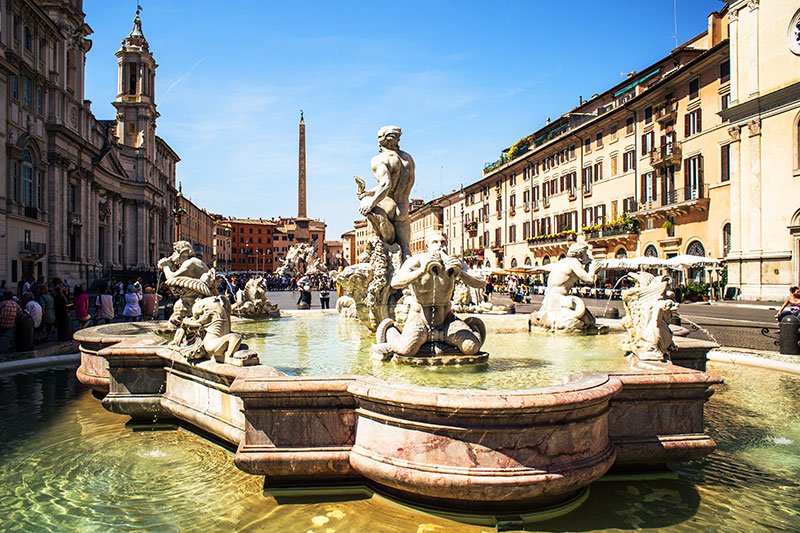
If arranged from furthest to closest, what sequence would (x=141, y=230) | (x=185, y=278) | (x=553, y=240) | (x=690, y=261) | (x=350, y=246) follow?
(x=350, y=246) < (x=141, y=230) < (x=553, y=240) < (x=690, y=261) < (x=185, y=278)

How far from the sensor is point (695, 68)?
103 feet

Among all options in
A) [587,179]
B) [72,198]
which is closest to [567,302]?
[587,179]

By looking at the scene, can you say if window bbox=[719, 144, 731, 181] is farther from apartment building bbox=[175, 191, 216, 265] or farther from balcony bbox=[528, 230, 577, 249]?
apartment building bbox=[175, 191, 216, 265]

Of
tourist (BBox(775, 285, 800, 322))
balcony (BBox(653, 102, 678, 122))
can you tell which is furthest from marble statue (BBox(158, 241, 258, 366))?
balcony (BBox(653, 102, 678, 122))

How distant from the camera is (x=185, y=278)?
699 cm

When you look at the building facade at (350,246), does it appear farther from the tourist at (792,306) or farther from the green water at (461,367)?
the green water at (461,367)

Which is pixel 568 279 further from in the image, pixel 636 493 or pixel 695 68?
pixel 695 68

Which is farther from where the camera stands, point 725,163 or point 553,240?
point 553,240

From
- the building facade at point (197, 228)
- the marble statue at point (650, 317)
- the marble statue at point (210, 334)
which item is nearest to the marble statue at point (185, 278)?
the marble statue at point (210, 334)

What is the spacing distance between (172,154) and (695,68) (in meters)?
74.5

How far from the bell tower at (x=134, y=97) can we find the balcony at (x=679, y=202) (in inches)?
2144

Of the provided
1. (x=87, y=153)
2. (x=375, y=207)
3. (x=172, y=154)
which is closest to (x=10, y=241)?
(x=87, y=153)

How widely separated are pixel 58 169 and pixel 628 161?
36.9 meters

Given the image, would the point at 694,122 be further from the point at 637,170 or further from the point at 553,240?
the point at 553,240
